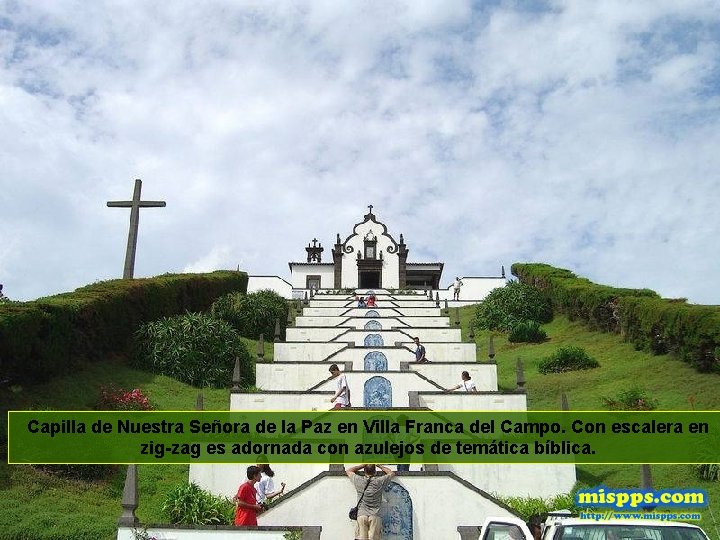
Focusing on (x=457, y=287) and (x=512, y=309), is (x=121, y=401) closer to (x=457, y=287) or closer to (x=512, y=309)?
(x=512, y=309)

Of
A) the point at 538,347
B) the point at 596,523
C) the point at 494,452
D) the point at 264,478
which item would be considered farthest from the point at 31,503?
the point at 538,347

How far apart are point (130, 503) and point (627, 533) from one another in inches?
279

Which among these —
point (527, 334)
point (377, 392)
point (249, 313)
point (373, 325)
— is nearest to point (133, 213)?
point (249, 313)

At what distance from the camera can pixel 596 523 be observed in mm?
7461

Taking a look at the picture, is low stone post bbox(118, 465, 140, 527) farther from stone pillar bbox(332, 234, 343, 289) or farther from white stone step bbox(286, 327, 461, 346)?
stone pillar bbox(332, 234, 343, 289)

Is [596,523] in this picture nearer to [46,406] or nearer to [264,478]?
[264,478]

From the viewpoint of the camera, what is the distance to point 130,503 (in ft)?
36.0

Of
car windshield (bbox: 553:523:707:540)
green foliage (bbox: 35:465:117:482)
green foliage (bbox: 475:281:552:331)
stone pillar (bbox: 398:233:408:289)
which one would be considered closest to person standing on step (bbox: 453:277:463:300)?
stone pillar (bbox: 398:233:408:289)

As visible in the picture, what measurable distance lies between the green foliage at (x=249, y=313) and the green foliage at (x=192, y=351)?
21.1 ft

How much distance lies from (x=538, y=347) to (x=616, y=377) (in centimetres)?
718

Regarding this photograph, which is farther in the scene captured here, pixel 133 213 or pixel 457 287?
pixel 457 287

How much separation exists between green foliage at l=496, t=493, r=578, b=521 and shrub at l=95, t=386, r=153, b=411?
9692 millimetres

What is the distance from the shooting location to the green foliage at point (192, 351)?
23.6 metres

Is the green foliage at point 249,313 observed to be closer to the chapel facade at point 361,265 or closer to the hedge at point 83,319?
the hedge at point 83,319
